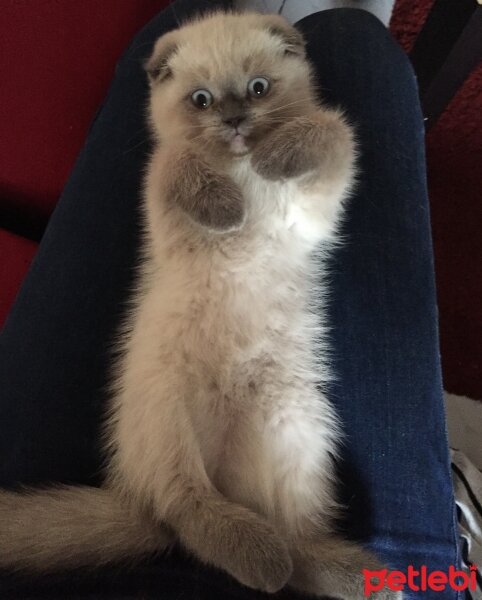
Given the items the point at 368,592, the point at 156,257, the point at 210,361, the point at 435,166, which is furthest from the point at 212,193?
the point at 435,166

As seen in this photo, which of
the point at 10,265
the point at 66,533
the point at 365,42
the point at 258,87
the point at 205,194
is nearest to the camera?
the point at 66,533

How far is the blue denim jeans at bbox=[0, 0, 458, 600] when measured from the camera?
0.91 metres

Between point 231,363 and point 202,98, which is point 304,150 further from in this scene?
point 231,363

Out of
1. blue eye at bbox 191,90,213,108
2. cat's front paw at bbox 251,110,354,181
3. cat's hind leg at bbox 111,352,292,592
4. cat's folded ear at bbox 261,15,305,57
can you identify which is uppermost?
cat's folded ear at bbox 261,15,305,57

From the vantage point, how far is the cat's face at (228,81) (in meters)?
1.00

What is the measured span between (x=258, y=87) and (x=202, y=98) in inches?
4.8

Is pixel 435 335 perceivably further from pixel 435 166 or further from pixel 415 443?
pixel 435 166

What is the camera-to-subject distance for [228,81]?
1.04 m

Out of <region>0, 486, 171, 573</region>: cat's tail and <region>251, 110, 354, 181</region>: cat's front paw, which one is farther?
<region>251, 110, 354, 181</region>: cat's front paw

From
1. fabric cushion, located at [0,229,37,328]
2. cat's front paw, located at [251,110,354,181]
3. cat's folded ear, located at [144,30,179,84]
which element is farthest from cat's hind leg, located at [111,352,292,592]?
cat's folded ear, located at [144,30,179,84]

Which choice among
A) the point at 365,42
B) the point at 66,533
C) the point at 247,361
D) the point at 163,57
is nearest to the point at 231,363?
the point at 247,361

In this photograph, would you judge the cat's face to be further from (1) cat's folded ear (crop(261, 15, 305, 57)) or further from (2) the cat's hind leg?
(2) the cat's hind leg

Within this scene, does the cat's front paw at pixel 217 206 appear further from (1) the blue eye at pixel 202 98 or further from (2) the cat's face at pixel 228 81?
(1) the blue eye at pixel 202 98

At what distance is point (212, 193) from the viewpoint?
3.10 ft
